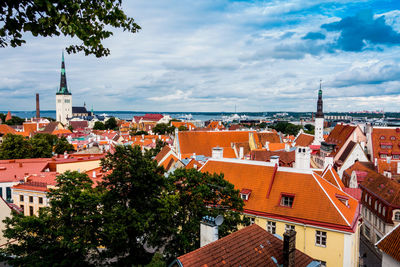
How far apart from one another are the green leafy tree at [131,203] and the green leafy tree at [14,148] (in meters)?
49.6

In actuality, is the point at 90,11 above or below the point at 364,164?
above

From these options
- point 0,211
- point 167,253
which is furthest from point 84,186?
point 0,211

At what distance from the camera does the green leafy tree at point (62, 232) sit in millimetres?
15347

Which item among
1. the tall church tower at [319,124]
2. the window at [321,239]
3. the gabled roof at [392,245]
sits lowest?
the window at [321,239]

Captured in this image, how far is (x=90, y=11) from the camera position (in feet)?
21.2

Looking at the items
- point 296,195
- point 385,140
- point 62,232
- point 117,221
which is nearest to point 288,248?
point 117,221

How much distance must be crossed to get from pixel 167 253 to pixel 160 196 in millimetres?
3332

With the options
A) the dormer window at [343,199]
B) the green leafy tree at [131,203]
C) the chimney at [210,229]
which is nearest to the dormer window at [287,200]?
the dormer window at [343,199]

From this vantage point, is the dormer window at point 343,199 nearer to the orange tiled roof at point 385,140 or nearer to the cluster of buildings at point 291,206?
the cluster of buildings at point 291,206

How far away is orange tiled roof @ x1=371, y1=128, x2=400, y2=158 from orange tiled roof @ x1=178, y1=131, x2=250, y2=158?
22196mm

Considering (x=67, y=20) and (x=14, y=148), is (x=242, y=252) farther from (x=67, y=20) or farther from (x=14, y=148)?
(x=14, y=148)

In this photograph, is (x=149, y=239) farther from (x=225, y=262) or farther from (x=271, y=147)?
(x=271, y=147)

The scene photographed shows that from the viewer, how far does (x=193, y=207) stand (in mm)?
18094

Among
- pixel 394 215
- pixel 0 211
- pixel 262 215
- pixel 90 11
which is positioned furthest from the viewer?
pixel 394 215
